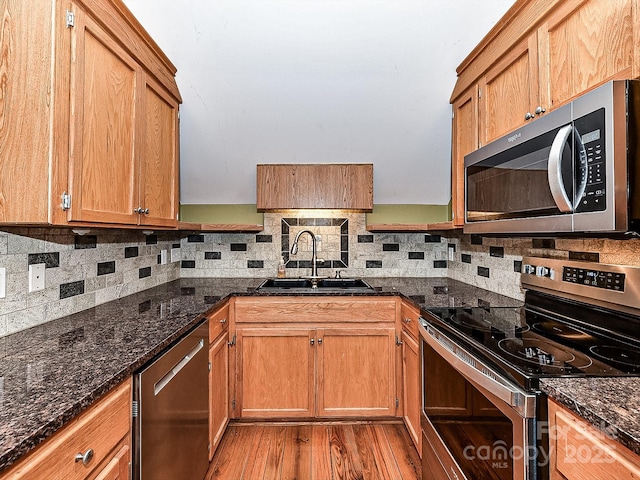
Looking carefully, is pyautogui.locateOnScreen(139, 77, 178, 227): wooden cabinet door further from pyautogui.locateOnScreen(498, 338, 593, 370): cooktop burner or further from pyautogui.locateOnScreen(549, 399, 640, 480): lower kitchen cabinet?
pyautogui.locateOnScreen(549, 399, 640, 480): lower kitchen cabinet

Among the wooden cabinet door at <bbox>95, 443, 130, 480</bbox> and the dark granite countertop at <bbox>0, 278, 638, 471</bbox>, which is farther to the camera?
the wooden cabinet door at <bbox>95, 443, 130, 480</bbox>

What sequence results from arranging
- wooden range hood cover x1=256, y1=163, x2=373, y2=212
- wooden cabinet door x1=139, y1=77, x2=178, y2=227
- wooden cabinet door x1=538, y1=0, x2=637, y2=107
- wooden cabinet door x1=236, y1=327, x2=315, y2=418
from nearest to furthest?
wooden cabinet door x1=538, y1=0, x2=637, y2=107 → wooden cabinet door x1=139, y1=77, x2=178, y2=227 → wooden cabinet door x1=236, y1=327, x2=315, y2=418 → wooden range hood cover x1=256, y1=163, x2=373, y2=212

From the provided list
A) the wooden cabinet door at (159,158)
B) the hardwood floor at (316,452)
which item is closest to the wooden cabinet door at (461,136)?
the hardwood floor at (316,452)

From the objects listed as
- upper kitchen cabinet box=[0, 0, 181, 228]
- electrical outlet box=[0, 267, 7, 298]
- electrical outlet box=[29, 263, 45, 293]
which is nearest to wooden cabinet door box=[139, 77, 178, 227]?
upper kitchen cabinet box=[0, 0, 181, 228]

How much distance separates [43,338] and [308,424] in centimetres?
159

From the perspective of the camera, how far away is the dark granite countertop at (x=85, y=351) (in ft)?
2.38

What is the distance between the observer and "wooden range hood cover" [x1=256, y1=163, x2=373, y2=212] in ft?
8.59

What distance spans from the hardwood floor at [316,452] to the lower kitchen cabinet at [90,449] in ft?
3.39

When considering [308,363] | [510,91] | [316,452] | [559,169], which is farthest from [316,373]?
[510,91]

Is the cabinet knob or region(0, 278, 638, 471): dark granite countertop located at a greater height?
region(0, 278, 638, 471): dark granite countertop

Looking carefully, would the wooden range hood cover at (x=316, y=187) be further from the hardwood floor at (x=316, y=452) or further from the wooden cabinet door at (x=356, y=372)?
the hardwood floor at (x=316, y=452)

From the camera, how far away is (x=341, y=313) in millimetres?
2270

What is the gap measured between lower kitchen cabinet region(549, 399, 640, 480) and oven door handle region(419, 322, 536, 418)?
0.06 metres

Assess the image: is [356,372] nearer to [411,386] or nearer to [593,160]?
[411,386]
